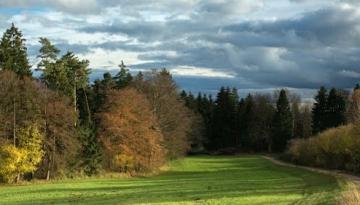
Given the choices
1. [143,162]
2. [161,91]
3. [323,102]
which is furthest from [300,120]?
[143,162]

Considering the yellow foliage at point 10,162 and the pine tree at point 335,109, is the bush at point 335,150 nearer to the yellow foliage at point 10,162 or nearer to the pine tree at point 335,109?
the yellow foliage at point 10,162

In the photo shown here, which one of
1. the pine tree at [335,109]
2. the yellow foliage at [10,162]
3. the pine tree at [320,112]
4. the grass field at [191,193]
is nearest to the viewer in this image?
the grass field at [191,193]

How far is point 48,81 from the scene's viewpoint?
95625mm

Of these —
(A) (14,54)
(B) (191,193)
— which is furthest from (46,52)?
(B) (191,193)

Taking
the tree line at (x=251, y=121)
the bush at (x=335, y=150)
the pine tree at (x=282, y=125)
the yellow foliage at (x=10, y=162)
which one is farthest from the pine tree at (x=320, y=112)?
the yellow foliage at (x=10, y=162)

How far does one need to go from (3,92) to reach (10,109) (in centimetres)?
288

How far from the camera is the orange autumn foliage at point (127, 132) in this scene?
92.5 m

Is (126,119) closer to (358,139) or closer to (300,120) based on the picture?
(358,139)

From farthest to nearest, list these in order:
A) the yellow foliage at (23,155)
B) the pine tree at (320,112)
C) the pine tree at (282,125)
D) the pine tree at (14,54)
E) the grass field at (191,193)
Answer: the pine tree at (282,125) < the pine tree at (320,112) < the pine tree at (14,54) < the yellow foliage at (23,155) < the grass field at (191,193)

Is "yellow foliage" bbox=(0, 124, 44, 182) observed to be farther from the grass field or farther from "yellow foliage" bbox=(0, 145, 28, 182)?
the grass field

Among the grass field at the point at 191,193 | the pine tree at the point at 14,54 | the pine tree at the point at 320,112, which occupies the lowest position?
the grass field at the point at 191,193

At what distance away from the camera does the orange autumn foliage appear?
92.5 m

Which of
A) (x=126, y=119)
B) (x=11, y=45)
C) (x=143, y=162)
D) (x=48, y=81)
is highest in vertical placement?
(x=11, y=45)

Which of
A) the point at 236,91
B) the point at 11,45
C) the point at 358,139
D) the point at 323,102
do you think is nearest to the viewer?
the point at 358,139
